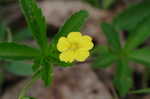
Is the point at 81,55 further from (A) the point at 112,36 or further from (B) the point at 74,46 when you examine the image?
(A) the point at 112,36

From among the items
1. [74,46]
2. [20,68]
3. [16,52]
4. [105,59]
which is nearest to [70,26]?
[74,46]

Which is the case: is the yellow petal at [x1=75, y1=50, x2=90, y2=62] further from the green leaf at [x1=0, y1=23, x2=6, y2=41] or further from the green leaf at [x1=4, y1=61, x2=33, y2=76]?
the green leaf at [x1=0, y1=23, x2=6, y2=41]

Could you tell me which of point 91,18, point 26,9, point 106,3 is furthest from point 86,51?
point 91,18

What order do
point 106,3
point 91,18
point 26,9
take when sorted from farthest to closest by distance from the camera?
1. point 91,18
2. point 106,3
3. point 26,9

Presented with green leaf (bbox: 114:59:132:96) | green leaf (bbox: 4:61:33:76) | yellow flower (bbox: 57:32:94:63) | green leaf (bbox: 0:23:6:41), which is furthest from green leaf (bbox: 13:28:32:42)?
yellow flower (bbox: 57:32:94:63)

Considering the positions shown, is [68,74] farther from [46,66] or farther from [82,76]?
[46,66]
